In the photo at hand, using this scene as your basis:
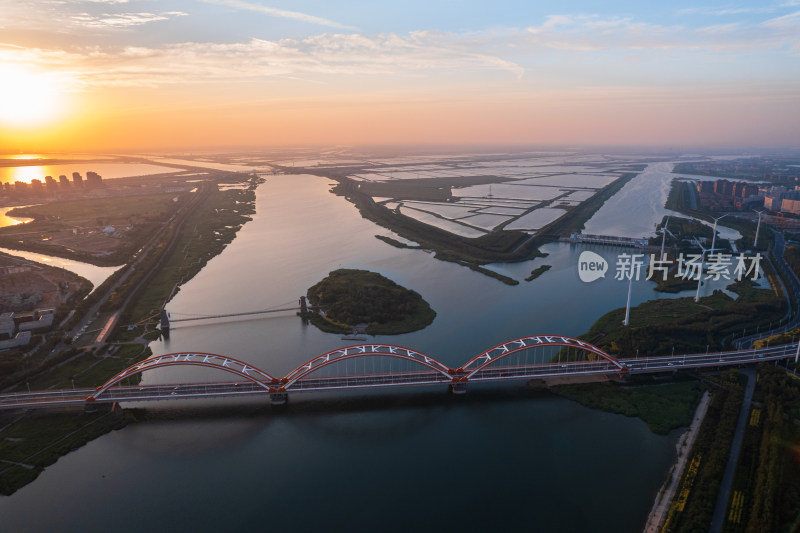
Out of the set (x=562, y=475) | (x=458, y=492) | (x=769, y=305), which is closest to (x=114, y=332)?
(x=458, y=492)

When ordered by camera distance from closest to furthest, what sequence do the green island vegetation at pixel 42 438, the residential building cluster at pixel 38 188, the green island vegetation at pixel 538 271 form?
1. the green island vegetation at pixel 42 438
2. the green island vegetation at pixel 538 271
3. the residential building cluster at pixel 38 188

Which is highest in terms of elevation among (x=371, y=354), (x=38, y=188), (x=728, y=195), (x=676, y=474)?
(x=728, y=195)

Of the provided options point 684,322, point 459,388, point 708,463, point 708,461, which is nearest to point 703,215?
point 684,322

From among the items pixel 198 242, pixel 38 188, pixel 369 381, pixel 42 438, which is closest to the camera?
pixel 42 438

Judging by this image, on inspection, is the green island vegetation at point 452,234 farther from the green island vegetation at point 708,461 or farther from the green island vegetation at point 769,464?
the green island vegetation at point 769,464

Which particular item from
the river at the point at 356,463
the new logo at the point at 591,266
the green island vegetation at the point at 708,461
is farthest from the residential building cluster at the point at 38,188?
the green island vegetation at the point at 708,461

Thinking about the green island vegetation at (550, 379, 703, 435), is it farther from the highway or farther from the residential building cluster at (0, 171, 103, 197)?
the residential building cluster at (0, 171, 103, 197)

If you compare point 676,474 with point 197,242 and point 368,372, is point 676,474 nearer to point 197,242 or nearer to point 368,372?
point 368,372
